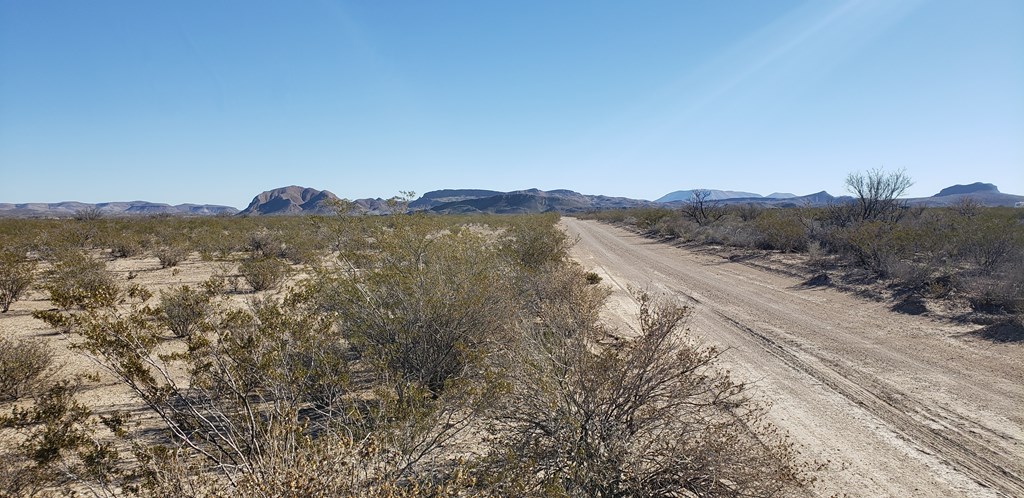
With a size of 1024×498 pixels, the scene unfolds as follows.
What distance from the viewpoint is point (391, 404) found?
3.75 metres

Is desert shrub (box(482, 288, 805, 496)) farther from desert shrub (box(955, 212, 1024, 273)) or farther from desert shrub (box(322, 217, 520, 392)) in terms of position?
desert shrub (box(955, 212, 1024, 273))

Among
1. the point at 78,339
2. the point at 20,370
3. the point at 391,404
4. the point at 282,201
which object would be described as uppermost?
the point at 282,201

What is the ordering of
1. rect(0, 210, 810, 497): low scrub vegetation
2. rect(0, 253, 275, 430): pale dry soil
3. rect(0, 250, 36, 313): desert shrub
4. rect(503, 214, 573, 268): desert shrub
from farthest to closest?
rect(503, 214, 573, 268): desert shrub
rect(0, 250, 36, 313): desert shrub
rect(0, 253, 275, 430): pale dry soil
rect(0, 210, 810, 497): low scrub vegetation

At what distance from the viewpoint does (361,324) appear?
607 cm

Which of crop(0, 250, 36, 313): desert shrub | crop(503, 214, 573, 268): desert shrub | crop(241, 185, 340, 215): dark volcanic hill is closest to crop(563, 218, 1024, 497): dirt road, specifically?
crop(503, 214, 573, 268): desert shrub

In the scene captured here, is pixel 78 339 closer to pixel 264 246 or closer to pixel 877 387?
pixel 264 246

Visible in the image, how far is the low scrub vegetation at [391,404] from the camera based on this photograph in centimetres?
304

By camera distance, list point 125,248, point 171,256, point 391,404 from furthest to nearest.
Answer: point 125,248, point 171,256, point 391,404

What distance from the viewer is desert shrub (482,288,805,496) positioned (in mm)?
3594

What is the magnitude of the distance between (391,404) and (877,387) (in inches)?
309

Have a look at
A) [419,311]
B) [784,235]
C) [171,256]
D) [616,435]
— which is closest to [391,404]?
[616,435]

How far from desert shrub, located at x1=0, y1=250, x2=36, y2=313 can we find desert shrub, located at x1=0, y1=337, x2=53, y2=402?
7014mm

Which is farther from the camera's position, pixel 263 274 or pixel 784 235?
pixel 784 235

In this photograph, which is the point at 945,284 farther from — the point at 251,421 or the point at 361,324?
Answer: the point at 251,421
